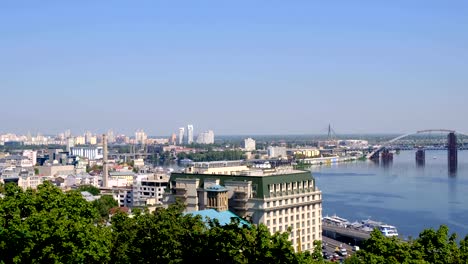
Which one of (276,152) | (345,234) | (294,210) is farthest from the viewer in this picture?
(276,152)

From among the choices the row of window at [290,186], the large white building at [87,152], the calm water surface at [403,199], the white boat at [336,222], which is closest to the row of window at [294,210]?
the row of window at [290,186]

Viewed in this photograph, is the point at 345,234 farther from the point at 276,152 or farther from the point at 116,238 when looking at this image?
the point at 276,152

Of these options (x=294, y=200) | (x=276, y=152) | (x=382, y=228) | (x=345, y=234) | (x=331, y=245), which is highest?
(x=276, y=152)

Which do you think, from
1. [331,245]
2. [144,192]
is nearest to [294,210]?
[331,245]

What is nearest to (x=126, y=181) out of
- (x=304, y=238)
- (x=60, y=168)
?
(x=60, y=168)

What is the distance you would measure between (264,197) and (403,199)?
45.6 ft

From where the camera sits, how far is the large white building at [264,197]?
Answer: 14813 mm

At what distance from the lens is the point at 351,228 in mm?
19672

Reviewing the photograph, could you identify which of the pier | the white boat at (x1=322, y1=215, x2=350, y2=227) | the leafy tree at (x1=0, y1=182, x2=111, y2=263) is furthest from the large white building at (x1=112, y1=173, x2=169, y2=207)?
the leafy tree at (x1=0, y1=182, x2=111, y2=263)

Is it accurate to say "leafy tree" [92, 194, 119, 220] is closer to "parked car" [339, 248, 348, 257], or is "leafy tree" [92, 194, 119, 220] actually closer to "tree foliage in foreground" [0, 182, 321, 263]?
"parked car" [339, 248, 348, 257]

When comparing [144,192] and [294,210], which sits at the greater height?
[294,210]

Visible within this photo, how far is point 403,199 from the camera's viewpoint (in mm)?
27109

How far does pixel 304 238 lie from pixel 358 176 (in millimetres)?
26838

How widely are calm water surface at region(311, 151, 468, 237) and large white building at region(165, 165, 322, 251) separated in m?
4.24
